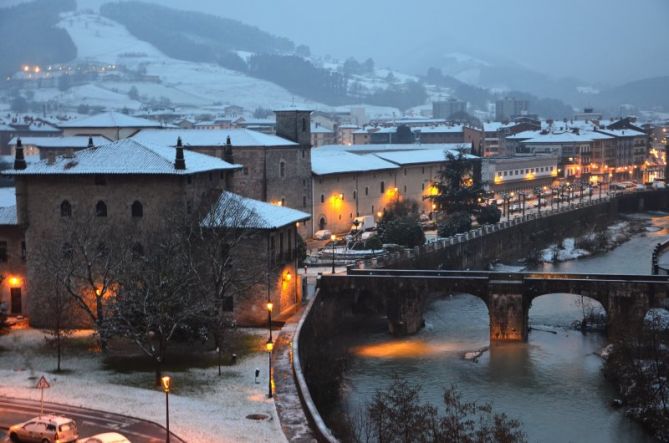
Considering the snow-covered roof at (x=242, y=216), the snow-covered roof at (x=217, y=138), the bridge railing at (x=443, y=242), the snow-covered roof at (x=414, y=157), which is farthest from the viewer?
the snow-covered roof at (x=414, y=157)

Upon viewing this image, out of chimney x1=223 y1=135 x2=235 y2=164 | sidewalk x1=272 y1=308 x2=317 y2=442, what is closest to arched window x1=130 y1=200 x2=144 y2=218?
sidewalk x1=272 y1=308 x2=317 y2=442

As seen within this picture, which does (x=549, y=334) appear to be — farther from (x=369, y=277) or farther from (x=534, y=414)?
(x=534, y=414)

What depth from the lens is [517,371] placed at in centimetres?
3759

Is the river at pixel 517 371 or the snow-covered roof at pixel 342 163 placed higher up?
the snow-covered roof at pixel 342 163

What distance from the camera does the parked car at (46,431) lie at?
23.3m

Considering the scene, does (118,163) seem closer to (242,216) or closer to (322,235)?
(242,216)

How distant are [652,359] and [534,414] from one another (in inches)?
175

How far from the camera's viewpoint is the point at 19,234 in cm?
4019

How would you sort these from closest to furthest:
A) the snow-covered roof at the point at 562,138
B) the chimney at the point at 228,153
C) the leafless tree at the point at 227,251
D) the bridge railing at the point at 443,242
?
1. the leafless tree at the point at 227,251
2. the bridge railing at the point at 443,242
3. the chimney at the point at 228,153
4. the snow-covered roof at the point at 562,138

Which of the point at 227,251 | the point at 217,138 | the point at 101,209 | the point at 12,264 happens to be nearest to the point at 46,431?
the point at 227,251

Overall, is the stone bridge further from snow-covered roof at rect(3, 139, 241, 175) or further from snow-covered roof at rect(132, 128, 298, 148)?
snow-covered roof at rect(132, 128, 298, 148)

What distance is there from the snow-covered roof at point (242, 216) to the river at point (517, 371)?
598 cm

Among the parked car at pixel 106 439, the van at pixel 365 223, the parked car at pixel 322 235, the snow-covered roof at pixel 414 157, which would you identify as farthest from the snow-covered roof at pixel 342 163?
the parked car at pixel 106 439

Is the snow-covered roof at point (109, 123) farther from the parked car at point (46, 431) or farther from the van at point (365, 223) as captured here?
the parked car at point (46, 431)
